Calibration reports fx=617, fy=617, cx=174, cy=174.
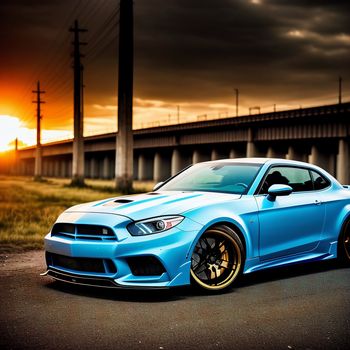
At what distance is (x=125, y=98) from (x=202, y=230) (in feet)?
73.1

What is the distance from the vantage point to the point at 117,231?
5.91 metres

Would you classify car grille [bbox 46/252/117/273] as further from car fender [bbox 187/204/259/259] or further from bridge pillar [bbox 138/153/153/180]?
bridge pillar [bbox 138/153/153/180]

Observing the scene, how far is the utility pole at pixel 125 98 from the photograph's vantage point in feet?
88.9

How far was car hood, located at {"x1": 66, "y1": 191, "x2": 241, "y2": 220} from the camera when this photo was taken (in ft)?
20.1

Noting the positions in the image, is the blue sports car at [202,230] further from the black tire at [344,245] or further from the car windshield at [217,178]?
the black tire at [344,245]

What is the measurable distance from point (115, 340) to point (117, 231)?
4.75ft

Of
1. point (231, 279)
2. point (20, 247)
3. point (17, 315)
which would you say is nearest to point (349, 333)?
point (231, 279)

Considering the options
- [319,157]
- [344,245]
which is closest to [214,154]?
[319,157]

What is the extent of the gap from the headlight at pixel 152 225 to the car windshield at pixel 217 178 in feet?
3.81

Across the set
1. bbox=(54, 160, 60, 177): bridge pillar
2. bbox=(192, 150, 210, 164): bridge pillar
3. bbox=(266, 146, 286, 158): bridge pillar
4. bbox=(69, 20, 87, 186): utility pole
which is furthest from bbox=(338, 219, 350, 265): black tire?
bbox=(54, 160, 60, 177): bridge pillar

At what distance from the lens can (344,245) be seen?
8047mm

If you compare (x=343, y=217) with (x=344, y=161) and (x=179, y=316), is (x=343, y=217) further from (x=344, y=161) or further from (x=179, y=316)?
(x=344, y=161)

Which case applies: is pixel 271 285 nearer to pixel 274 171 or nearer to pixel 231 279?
pixel 231 279

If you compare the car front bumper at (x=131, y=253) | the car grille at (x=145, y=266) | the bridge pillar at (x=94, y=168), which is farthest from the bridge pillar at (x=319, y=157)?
the bridge pillar at (x=94, y=168)
